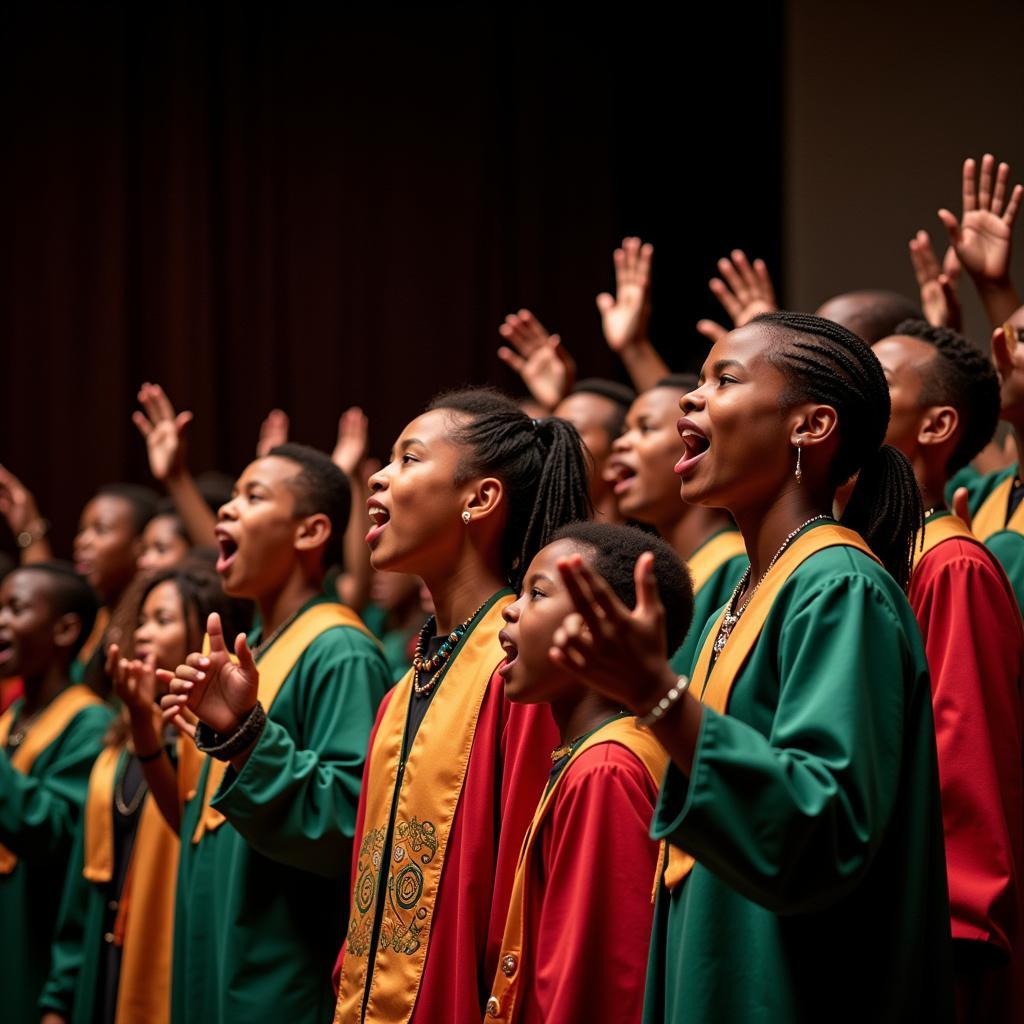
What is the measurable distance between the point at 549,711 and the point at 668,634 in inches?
9.5

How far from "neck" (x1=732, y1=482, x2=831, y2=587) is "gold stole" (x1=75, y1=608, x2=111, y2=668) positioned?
3.29 m

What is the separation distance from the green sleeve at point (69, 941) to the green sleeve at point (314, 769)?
3.70ft

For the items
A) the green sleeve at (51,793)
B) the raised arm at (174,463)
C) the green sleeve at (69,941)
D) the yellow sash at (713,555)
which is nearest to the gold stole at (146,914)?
the green sleeve at (69,941)

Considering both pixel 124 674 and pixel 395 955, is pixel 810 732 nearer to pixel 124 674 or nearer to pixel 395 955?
pixel 395 955

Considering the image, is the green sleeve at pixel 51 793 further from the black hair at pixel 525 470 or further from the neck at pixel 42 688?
the black hair at pixel 525 470

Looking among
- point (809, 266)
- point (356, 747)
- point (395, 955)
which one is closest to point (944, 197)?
point (809, 266)

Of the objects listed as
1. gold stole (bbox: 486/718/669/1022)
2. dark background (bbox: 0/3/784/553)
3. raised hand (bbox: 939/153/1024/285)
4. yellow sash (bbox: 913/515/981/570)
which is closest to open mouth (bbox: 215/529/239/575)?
gold stole (bbox: 486/718/669/1022)

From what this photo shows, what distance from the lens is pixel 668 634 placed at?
7.94 feet

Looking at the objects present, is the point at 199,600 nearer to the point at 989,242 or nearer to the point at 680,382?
the point at 680,382

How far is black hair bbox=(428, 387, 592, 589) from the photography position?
9.07 ft

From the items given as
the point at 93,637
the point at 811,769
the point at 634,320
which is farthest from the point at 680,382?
the point at 93,637

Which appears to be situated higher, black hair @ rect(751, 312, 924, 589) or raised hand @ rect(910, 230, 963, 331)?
raised hand @ rect(910, 230, 963, 331)

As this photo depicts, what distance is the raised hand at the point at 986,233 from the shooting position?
334cm

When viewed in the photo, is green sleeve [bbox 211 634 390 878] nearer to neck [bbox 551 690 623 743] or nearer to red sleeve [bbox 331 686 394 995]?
red sleeve [bbox 331 686 394 995]
